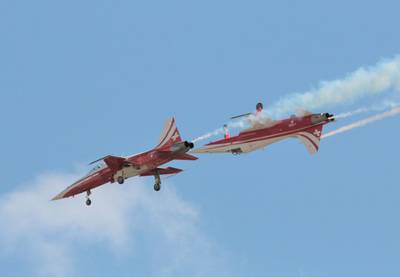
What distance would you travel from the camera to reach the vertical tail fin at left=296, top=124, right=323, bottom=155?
328 feet

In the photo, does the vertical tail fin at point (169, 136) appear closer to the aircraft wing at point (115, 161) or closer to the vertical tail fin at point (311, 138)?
the aircraft wing at point (115, 161)

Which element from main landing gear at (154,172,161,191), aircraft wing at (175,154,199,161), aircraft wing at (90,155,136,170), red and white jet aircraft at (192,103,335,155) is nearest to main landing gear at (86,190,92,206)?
aircraft wing at (90,155,136,170)

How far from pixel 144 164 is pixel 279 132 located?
10238 mm

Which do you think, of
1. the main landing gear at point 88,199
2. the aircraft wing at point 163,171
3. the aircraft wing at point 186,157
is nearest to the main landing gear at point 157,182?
the aircraft wing at point 163,171

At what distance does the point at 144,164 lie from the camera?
4011 inches

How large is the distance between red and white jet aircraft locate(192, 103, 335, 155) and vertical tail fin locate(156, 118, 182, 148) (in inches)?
171

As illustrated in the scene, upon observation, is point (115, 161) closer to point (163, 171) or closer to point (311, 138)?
point (163, 171)

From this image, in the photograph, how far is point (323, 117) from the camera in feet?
325

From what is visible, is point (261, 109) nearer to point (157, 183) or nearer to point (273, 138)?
point (273, 138)

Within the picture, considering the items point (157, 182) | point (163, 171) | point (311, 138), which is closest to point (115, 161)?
point (157, 182)

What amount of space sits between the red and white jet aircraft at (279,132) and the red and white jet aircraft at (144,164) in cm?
421

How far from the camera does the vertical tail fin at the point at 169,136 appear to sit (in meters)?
101

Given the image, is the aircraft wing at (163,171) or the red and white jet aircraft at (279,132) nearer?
the red and white jet aircraft at (279,132)

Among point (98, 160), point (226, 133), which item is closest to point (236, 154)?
point (226, 133)
